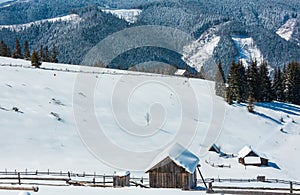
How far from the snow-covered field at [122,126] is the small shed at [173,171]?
2.35 metres

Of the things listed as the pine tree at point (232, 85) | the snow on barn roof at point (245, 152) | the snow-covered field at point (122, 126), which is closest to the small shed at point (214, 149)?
the snow-covered field at point (122, 126)

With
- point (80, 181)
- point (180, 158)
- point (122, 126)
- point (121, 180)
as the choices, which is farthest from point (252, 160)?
point (80, 181)

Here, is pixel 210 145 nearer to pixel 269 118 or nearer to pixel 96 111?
pixel 96 111

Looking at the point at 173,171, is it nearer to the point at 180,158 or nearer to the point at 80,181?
the point at 180,158

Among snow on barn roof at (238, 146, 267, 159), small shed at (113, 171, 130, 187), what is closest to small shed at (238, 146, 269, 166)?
snow on barn roof at (238, 146, 267, 159)

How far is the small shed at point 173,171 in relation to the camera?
3041 cm

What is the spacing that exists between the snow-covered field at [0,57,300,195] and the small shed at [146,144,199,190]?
2352mm

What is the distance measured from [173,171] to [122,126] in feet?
76.5

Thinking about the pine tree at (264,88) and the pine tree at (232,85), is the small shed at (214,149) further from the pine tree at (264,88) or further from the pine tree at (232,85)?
the pine tree at (264,88)

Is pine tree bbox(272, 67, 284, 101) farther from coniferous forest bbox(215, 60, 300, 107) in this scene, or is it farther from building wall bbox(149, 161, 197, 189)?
building wall bbox(149, 161, 197, 189)

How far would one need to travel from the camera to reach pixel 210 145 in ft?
174

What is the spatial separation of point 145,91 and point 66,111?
71.4ft

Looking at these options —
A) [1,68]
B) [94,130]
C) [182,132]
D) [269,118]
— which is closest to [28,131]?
[94,130]

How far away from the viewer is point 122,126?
5331cm
